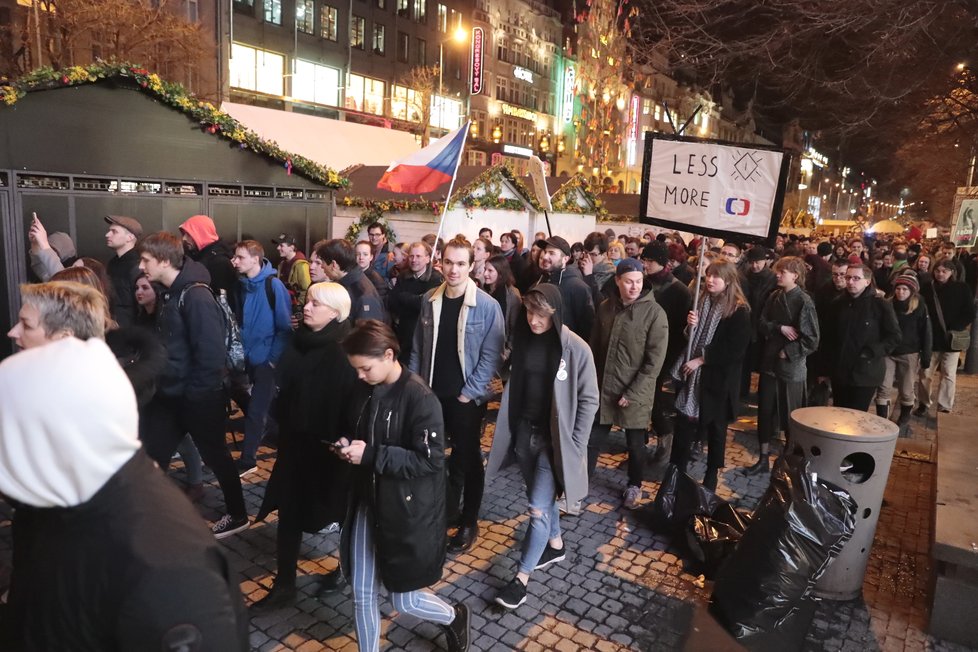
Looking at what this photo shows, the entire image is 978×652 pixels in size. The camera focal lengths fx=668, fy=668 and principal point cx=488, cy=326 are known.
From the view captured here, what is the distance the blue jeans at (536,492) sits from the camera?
448cm

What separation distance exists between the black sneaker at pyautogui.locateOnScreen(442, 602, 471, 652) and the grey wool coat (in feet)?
3.54

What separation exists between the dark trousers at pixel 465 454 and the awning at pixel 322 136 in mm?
18457

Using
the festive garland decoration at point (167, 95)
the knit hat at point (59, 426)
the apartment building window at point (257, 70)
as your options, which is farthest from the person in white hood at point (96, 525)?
the apartment building window at point (257, 70)

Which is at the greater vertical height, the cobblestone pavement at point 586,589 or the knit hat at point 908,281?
the knit hat at point 908,281

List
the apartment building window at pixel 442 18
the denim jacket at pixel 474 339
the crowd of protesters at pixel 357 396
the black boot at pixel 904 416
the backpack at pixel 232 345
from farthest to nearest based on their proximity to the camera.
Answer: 1. the apartment building window at pixel 442 18
2. the black boot at pixel 904 416
3. the backpack at pixel 232 345
4. the denim jacket at pixel 474 339
5. the crowd of protesters at pixel 357 396

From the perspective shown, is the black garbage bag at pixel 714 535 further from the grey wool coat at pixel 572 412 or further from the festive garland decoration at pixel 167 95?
the festive garland decoration at pixel 167 95

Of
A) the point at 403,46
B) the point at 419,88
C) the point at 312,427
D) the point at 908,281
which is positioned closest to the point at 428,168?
the point at 312,427

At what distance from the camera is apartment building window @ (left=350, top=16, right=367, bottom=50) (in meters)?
38.1

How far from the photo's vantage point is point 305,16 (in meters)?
34.8

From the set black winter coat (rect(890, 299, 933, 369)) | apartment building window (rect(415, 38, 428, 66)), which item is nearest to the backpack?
black winter coat (rect(890, 299, 933, 369))

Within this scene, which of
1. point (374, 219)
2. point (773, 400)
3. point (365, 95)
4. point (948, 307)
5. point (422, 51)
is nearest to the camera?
point (773, 400)

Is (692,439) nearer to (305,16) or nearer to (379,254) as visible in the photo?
(379,254)

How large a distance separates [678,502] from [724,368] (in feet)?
4.18

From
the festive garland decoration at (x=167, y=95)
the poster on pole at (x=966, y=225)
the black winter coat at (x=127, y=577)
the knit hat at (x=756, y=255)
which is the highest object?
the festive garland decoration at (x=167, y=95)
